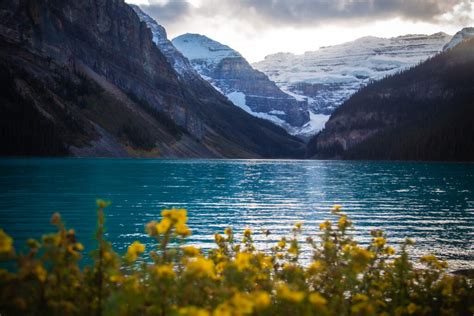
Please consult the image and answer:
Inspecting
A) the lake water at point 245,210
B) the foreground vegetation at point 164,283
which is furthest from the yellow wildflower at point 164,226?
the lake water at point 245,210

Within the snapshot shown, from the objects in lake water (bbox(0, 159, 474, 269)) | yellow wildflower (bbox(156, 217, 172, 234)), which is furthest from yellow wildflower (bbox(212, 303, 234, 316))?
lake water (bbox(0, 159, 474, 269))

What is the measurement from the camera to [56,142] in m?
140

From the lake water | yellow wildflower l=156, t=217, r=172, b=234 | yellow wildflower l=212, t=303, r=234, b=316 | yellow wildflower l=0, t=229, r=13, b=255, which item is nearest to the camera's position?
yellow wildflower l=212, t=303, r=234, b=316

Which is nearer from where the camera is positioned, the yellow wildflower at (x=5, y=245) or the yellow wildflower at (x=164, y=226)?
the yellow wildflower at (x=5, y=245)

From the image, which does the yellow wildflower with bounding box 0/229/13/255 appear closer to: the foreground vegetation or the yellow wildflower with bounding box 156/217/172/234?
the foreground vegetation

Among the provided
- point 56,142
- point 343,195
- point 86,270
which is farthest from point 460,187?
point 56,142

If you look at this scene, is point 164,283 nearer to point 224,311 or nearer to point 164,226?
point 164,226

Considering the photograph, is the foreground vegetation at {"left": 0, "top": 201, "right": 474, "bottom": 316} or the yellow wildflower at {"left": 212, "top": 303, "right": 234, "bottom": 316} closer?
the yellow wildflower at {"left": 212, "top": 303, "right": 234, "bottom": 316}

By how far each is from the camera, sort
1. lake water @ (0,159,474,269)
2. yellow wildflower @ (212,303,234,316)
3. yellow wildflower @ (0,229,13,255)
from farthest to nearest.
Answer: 1. lake water @ (0,159,474,269)
2. yellow wildflower @ (0,229,13,255)
3. yellow wildflower @ (212,303,234,316)

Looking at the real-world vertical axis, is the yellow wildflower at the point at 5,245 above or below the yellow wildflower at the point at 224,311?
above

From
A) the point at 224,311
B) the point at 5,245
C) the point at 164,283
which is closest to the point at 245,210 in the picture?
the point at 164,283

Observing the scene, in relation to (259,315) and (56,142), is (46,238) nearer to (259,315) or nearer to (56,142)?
(259,315)

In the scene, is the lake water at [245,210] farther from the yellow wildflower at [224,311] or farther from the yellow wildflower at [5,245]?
the yellow wildflower at [224,311]

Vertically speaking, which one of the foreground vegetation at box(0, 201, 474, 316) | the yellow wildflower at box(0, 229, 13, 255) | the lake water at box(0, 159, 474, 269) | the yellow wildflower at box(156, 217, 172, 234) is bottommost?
the lake water at box(0, 159, 474, 269)
